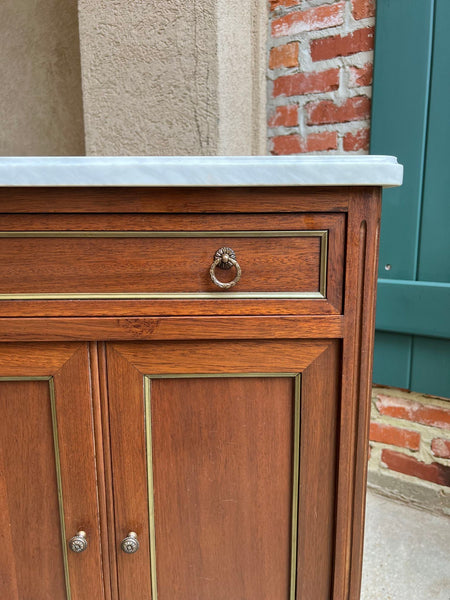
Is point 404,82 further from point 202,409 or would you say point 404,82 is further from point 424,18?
point 202,409

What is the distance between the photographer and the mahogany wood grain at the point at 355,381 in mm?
648

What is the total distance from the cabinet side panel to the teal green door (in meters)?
0.70

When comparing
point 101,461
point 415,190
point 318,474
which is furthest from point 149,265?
point 415,190

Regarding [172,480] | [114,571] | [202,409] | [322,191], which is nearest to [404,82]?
[322,191]

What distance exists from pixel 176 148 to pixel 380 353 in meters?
0.85

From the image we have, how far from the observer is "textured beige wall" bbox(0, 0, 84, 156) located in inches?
56.1

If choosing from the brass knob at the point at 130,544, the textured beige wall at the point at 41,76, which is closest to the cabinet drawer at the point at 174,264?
the brass knob at the point at 130,544

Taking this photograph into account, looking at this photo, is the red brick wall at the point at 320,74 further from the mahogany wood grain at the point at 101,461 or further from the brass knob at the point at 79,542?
the brass knob at the point at 79,542

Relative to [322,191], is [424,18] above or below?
above

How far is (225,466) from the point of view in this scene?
28.3 inches

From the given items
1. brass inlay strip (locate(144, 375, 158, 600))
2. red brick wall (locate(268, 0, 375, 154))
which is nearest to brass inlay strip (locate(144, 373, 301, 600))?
brass inlay strip (locate(144, 375, 158, 600))

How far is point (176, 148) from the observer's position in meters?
1.22

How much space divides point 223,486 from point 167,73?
3.42 feet

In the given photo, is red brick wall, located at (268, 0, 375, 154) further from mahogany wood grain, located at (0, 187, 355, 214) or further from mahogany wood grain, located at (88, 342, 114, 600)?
mahogany wood grain, located at (88, 342, 114, 600)
